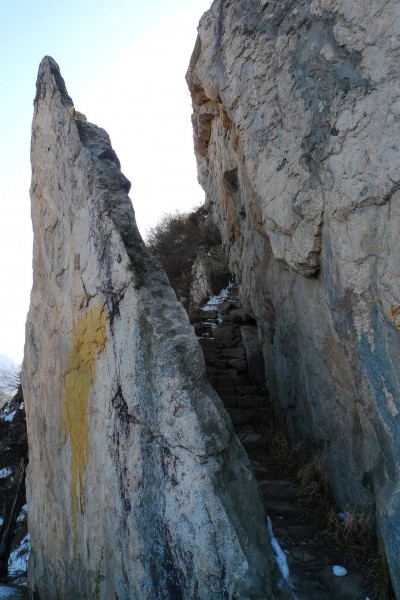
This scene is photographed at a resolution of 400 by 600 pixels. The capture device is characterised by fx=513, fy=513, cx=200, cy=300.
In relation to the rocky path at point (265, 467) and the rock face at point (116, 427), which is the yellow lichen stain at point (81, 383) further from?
the rocky path at point (265, 467)

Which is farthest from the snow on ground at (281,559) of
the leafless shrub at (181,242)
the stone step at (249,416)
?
the leafless shrub at (181,242)

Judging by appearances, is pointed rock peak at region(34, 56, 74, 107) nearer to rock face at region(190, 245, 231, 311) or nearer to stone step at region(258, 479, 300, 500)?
stone step at region(258, 479, 300, 500)

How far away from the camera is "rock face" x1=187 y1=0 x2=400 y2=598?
→ 3.45 meters

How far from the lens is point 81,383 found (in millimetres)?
4531

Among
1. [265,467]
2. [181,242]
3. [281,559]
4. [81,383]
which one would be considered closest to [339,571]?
[281,559]

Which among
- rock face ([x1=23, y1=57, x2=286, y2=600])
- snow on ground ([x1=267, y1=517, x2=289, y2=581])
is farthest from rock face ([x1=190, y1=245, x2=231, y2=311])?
snow on ground ([x1=267, y1=517, x2=289, y2=581])

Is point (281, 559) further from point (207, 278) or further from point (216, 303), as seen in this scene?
point (207, 278)

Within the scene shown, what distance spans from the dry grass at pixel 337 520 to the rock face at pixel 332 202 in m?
0.15

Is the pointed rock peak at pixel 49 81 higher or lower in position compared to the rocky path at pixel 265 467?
higher

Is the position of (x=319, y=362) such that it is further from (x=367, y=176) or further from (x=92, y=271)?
(x=92, y=271)

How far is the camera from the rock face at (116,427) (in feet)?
10.1

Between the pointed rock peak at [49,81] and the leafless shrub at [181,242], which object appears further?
the leafless shrub at [181,242]

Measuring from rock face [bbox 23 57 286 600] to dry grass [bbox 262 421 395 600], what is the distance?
2.84 ft

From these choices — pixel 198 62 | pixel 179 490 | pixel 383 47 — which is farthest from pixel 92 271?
pixel 198 62
